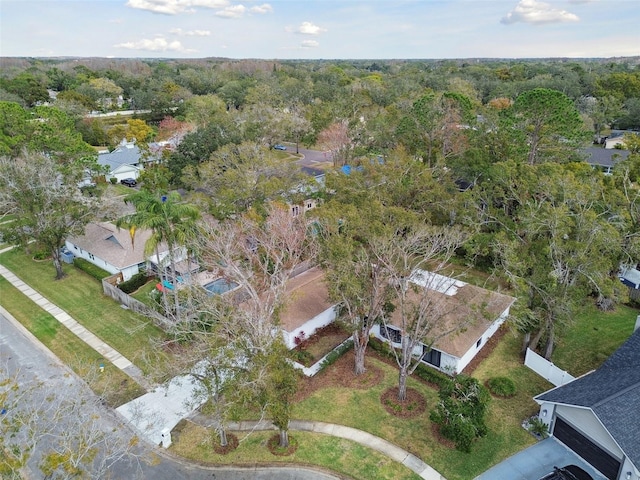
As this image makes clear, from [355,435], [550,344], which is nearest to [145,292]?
[355,435]

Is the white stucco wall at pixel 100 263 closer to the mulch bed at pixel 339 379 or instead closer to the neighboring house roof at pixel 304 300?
the neighboring house roof at pixel 304 300

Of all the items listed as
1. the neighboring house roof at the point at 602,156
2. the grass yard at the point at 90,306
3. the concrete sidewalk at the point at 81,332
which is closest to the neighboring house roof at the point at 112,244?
the grass yard at the point at 90,306

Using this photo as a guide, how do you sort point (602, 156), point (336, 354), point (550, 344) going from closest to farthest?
point (550, 344)
point (336, 354)
point (602, 156)

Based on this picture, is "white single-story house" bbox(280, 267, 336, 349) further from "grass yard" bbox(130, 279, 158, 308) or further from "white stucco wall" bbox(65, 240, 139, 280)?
"white stucco wall" bbox(65, 240, 139, 280)

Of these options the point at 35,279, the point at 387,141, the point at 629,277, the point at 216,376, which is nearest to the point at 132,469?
the point at 216,376

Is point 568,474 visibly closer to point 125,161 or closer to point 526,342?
point 526,342

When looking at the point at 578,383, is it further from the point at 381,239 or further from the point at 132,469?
the point at 132,469

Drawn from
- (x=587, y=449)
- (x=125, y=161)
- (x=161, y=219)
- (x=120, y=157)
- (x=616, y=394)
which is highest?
(x=161, y=219)
